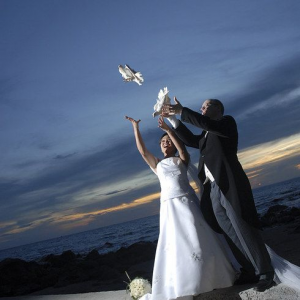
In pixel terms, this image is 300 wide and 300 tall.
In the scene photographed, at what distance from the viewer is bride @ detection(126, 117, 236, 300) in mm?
3686

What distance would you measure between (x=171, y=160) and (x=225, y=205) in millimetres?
866

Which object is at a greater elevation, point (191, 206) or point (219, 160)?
point (219, 160)

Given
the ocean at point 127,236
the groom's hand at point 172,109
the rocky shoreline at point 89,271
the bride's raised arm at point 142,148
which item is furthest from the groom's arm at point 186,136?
the ocean at point 127,236

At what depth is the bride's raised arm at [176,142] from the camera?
406 cm

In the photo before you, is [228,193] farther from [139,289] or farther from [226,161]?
[139,289]

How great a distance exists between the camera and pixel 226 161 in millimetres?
3660

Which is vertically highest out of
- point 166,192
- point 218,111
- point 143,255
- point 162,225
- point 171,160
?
point 218,111

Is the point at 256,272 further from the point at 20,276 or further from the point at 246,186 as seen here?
the point at 20,276

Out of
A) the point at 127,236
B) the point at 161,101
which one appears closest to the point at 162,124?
the point at 161,101

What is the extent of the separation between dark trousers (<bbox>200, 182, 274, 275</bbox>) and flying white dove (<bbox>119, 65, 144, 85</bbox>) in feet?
4.00

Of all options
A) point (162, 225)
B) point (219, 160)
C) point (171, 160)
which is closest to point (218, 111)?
point (219, 160)

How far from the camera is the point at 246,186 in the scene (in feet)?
11.9

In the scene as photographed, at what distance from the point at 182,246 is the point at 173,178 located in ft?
2.27

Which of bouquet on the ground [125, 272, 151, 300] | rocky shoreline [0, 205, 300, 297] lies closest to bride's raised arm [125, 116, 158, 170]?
bouquet on the ground [125, 272, 151, 300]
